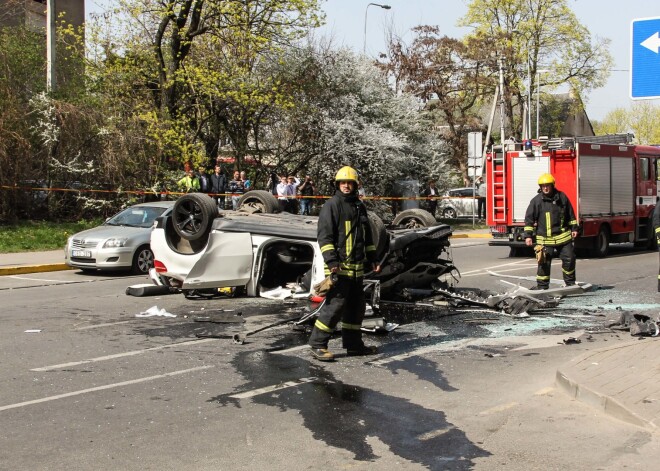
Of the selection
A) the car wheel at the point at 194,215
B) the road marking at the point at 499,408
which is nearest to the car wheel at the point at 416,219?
the car wheel at the point at 194,215

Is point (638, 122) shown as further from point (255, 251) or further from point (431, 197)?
point (255, 251)

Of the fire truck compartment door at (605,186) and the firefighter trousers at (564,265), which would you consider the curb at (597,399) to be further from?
the fire truck compartment door at (605,186)

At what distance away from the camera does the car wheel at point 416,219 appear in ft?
36.9

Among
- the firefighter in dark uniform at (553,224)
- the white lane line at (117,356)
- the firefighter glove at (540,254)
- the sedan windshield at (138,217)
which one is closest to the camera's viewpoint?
the white lane line at (117,356)

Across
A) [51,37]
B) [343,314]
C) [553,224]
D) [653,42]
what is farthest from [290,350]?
[51,37]

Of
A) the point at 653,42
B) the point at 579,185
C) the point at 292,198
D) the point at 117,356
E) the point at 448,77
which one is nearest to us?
the point at 653,42

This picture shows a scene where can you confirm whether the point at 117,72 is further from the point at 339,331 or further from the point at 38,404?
the point at 38,404

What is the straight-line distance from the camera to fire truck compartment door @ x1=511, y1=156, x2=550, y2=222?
730 inches

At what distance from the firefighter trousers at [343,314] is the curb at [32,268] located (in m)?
9.29

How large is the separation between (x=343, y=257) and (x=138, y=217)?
30.0 feet

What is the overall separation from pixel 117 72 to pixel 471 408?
21309 mm

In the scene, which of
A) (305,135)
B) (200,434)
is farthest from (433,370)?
(305,135)

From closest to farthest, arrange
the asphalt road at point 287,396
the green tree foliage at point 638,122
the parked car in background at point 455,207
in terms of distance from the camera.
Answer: the asphalt road at point 287,396 < the parked car in background at point 455,207 < the green tree foliage at point 638,122

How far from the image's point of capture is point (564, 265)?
11.9 metres
